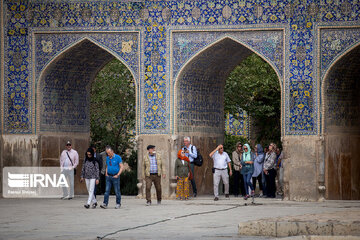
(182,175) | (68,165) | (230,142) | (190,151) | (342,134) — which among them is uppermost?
(342,134)

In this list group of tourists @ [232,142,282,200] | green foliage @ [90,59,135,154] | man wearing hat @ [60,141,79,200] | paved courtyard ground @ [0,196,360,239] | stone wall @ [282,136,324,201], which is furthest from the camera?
green foliage @ [90,59,135,154]

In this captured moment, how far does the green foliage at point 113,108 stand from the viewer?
26625 millimetres

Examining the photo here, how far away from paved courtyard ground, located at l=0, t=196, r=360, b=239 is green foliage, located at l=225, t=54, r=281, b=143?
25.4 ft

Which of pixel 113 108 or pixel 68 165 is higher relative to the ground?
pixel 113 108

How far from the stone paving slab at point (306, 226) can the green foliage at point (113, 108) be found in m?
16.3

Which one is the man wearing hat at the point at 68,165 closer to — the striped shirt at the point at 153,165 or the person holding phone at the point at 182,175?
the person holding phone at the point at 182,175

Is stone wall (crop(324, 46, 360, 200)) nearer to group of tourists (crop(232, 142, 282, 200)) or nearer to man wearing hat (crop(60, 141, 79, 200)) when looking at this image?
group of tourists (crop(232, 142, 282, 200))

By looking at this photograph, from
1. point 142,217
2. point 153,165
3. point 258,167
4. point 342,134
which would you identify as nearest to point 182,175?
point 153,165

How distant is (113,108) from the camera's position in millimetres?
26984

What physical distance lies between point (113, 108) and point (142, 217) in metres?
13.8

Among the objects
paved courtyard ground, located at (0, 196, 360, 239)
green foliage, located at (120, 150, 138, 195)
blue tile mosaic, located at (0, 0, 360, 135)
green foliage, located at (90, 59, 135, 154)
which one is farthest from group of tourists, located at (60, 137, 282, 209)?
green foliage, located at (90, 59, 135, 154)

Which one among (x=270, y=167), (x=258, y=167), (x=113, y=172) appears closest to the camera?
(x=113, y=172)

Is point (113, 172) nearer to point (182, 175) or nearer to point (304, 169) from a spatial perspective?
point (182, 175)

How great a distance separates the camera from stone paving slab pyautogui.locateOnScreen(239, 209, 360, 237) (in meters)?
9.73
